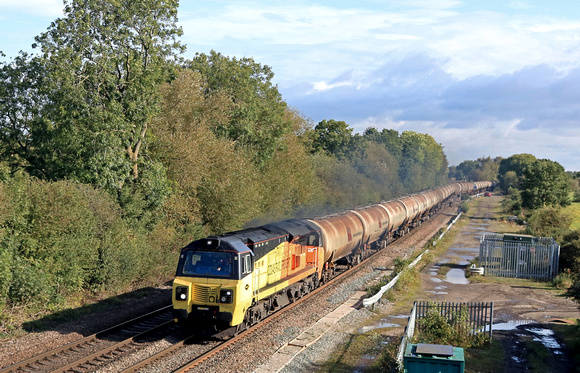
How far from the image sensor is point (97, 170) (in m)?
27.3

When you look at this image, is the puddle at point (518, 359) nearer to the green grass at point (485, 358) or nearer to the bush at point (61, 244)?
the green grass at point (485, 358)

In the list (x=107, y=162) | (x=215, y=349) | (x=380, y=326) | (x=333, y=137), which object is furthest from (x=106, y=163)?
(x=333, y=137)

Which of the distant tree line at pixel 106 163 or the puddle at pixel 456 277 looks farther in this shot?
the puddle at pixel 456 277

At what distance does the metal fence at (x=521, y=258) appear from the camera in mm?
32469

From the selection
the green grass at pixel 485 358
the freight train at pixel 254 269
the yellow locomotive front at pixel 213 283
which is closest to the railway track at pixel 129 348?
the freight train at pixel 254 269

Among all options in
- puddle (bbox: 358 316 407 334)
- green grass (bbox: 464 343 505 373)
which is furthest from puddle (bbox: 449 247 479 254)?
green grass (bbox: 464 343 505 373)

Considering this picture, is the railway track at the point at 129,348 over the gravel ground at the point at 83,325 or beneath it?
over

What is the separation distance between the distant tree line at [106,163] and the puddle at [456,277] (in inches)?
568

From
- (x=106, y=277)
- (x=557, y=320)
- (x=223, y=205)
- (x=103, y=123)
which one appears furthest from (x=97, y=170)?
(x=557, y=320)

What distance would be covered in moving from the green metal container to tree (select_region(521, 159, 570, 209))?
62.2 m

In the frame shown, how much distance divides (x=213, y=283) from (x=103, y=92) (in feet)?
54.8

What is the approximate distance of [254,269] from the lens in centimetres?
1877

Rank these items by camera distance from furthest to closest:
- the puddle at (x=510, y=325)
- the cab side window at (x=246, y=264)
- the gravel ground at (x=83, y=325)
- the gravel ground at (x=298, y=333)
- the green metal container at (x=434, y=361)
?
1. the puddle at (x=510, y=325)
2. the cab side window at (x=246, y=264)
3. the gravel ground at (x=83, y=325)
4. the gravel ground at (x=298, y=333)
5. the green metal container at (x=434, y=361)

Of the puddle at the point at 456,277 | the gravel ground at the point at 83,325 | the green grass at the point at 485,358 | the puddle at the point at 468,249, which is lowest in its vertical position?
the gravel ground at the point at 83,325
